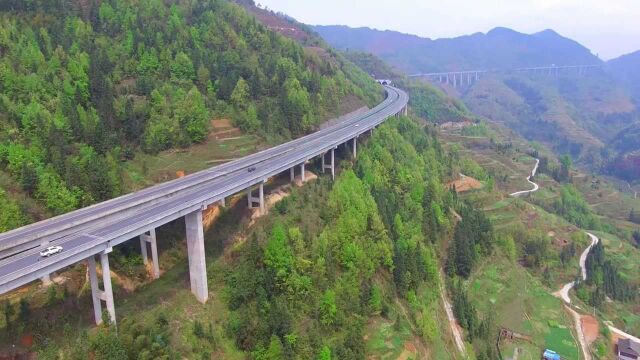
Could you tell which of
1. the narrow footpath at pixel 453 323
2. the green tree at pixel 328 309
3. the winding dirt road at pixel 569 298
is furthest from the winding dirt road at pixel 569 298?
the green tree at pixel 328 309

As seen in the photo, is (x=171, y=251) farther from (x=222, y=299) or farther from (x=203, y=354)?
(x=203, y=354)

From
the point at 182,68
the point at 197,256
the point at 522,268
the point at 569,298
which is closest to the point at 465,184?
the point at 522,268

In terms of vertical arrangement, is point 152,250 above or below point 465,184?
above

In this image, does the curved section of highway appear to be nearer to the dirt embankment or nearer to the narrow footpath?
the narrow footpath

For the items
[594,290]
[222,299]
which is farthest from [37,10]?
[594,290]

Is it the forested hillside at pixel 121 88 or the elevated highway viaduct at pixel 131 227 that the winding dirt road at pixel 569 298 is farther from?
the forested hillside at pixel 121 88

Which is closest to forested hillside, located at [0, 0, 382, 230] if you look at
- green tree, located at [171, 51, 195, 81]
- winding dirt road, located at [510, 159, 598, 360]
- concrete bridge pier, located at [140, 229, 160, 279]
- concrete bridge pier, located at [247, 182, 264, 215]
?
green tree, located at [171, 51, 195, 81]

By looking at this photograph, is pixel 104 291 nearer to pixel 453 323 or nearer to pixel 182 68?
pixel 453 323
